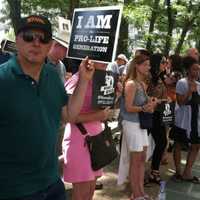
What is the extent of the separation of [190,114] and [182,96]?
11.8 inches

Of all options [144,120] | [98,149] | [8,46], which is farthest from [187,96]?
[98,149]

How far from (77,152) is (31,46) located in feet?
4.55

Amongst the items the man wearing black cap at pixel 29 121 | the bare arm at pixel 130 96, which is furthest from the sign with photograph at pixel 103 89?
the bare arm at pixel 130 96

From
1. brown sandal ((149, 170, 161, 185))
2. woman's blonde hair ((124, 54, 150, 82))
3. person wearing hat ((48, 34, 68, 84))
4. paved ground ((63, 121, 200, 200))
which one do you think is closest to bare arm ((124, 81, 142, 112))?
woman's blonde hair ((124, 54, 150, 82))

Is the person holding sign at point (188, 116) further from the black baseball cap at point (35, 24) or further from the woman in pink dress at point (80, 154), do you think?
the black baseball cap at point (35, 24)

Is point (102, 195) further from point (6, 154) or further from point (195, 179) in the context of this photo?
point (6, 154)

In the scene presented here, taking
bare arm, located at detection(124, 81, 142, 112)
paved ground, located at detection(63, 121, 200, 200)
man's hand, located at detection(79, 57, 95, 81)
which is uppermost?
man's hand, located at detection(79, 57, 95, 81)

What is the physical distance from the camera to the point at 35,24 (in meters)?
2.63

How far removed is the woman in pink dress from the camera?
3.75 meters

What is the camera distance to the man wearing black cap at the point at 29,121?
2.46 m

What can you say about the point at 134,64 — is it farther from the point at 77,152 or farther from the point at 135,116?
the point at 77,152

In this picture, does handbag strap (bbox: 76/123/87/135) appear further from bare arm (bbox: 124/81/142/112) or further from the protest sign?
the protest sign

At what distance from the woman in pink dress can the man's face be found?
1100mm

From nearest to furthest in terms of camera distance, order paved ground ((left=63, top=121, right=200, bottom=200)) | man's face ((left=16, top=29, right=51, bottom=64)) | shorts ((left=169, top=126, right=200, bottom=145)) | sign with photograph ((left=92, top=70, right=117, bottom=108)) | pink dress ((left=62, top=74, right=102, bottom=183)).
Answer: man's face ((left=16, top=29, right=51, bottom=64)) < pink dress ((left=62, top=74, right=102, bottom=183)) < sign with photograph ((left=92, top=70, right=117, bottom=108)) < paved ground ((left=63, top=121, right=200, bottom=200)) < shorts ((left=169, top=126, right=200, bottom=145))
